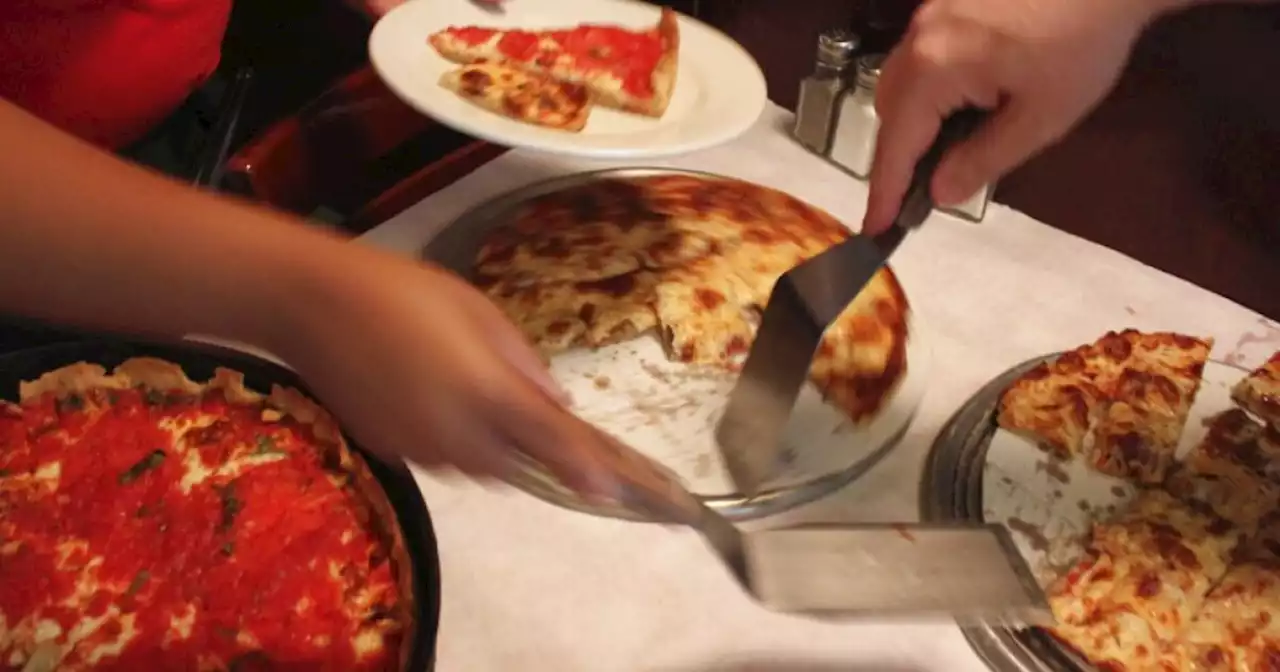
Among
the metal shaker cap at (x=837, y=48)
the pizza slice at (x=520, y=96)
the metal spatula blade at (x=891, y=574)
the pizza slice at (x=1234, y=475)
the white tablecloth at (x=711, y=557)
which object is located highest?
the metal shaker cap at (x=837, y=48)

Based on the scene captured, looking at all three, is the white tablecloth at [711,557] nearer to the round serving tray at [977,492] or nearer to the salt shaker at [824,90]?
the round serving tray at [977,492]

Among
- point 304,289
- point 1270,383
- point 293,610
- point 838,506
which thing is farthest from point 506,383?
point 1270,383

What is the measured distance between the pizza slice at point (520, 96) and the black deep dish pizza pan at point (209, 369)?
1.20ft

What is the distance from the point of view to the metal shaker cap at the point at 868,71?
1.17 meters

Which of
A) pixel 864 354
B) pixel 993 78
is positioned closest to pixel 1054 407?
pixel 864 354

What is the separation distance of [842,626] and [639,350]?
0.33m

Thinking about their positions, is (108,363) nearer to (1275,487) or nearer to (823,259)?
(823,259)

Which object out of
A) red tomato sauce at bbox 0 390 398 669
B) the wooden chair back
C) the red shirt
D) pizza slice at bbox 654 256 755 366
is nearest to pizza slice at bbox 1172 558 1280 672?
pizza slice at bbox 654 256 755 366

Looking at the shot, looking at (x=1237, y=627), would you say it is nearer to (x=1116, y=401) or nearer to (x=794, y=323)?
(x=1116, y=401)

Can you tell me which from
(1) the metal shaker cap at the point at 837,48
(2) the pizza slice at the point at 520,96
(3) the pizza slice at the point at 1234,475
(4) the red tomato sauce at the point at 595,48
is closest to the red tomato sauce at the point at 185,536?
(2) the pizza slice at the point at 520,96

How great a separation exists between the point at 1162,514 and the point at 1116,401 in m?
0.11

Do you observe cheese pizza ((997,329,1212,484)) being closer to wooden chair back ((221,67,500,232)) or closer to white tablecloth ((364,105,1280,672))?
white tablecloth ((364,105,1280,672))

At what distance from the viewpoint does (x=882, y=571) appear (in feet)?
2.08

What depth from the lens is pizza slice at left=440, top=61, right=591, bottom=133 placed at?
1022 mm
